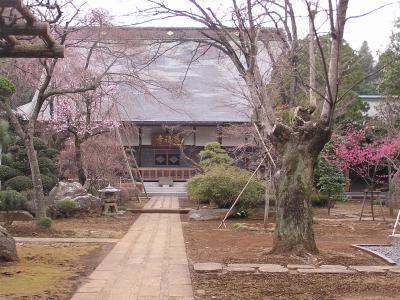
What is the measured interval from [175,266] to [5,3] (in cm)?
488

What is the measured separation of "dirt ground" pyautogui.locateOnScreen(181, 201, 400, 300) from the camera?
6105 mm

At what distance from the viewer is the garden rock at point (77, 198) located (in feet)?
54.9

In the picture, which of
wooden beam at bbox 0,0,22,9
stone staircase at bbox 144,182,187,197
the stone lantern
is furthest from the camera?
stone staircase at bbox 144,182,187,197

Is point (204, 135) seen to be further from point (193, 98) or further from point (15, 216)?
point (15, 216)

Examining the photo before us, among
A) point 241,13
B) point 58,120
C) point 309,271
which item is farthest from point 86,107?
point 309,271

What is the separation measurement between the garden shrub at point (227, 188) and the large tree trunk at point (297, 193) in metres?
8.46

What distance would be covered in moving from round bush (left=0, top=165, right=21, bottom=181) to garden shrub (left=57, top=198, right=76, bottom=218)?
6.26ft

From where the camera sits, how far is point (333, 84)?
28.5ft

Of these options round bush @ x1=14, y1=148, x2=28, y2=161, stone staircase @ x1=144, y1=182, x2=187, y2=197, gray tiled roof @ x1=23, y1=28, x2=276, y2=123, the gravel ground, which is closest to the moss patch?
the gravel ground

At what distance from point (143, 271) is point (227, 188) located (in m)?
10.1

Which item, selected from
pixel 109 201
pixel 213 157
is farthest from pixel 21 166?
pixel 213 157

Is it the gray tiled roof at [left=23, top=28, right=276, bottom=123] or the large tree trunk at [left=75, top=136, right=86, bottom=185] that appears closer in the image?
the large tree trunk at [left=75, top=136, right=86, bottom=185]

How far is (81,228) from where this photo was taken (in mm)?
13711

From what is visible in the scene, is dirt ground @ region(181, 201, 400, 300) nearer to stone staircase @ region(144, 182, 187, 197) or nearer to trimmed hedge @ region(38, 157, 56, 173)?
trimmed hedge @ region(38, 157, 56, 173)
